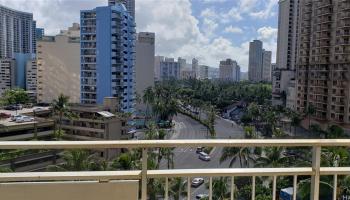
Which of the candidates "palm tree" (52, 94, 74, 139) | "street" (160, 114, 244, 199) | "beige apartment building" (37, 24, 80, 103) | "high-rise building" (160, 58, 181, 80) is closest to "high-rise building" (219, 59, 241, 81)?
"high-rise building" (160, 58, 181, 80)

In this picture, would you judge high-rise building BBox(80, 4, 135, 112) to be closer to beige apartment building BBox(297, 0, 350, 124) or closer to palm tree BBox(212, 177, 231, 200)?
beige apartment building BBox(297, 0, 350, 124)

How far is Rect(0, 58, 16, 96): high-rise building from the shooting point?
240ft

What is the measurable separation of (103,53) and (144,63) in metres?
19.3

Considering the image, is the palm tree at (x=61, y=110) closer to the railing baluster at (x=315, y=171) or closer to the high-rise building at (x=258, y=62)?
the railing baluster at (x=315, y=171)

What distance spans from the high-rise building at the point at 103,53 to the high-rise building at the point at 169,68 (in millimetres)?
80402

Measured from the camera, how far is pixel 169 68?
12912 centimetres

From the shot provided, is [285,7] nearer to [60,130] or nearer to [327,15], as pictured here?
[327,15]

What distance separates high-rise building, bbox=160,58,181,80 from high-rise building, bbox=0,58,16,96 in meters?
55.8

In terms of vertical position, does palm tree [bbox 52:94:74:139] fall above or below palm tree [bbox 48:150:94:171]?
below

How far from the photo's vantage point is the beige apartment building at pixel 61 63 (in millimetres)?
52031

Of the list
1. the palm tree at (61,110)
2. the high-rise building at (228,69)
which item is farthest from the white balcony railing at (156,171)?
the high-rise building at (228,69)

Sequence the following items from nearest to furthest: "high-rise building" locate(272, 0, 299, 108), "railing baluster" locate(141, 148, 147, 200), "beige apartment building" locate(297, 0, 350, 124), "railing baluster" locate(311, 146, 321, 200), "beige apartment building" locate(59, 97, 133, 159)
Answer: "railing baluster" locate(141, 148, 147, 200) → "railing baluster" locate(311, 146, 321, 200) → "beige apartment building" locate(59, 97, 133, 159) → "beige apartment building" locate(297, 0, 350, 124) → "high-rise building" locate(272, 0, 299, 108)

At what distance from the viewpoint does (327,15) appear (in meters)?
40.3

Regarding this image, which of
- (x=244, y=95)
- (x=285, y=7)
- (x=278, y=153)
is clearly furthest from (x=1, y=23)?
(x=278, y=153)
